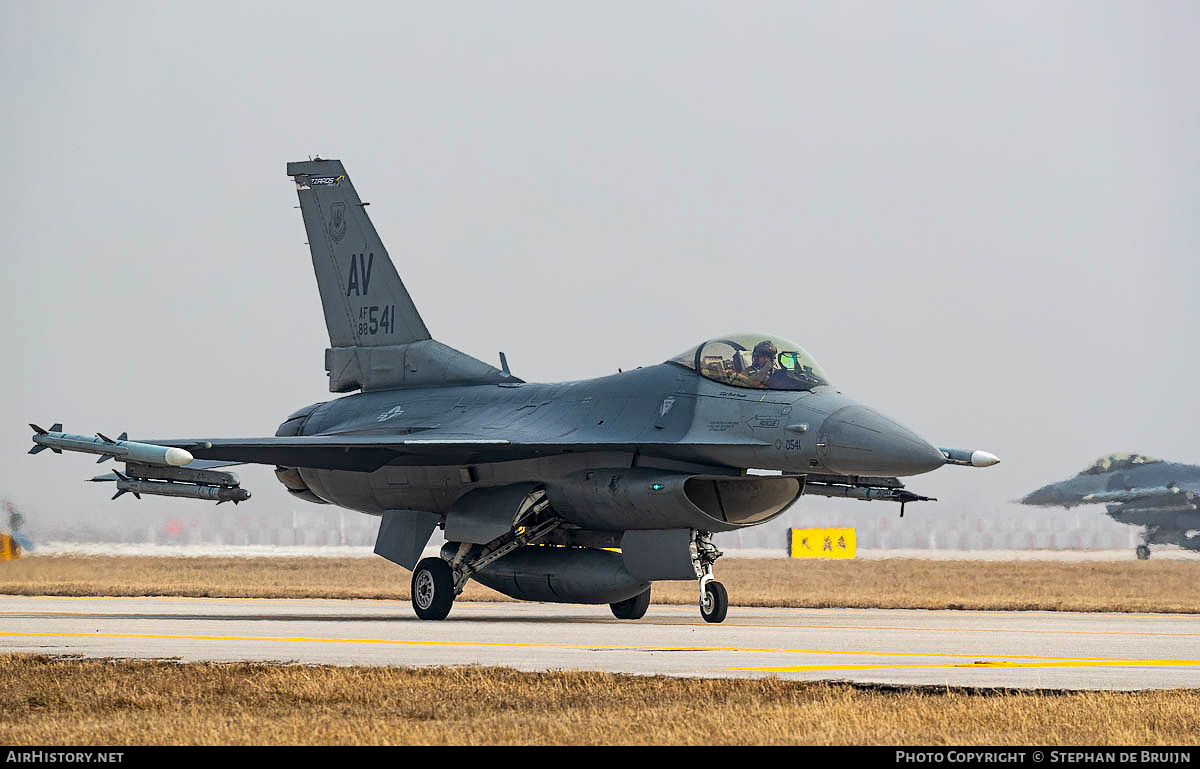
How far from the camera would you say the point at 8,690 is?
10.8 meters

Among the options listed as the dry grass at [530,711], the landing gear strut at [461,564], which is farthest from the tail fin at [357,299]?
the dry grass at [530,711]

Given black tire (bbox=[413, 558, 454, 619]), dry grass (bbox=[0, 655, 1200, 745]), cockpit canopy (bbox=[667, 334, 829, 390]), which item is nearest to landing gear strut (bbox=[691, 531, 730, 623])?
cockpit canopy (bbox=[667, 334, 829, 390])

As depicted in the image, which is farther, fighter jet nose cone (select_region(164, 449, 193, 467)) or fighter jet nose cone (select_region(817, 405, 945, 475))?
fighter jet nose cone (select_region(164, 449, 193, 467))

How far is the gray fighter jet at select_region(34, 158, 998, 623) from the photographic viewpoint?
17.5 meters

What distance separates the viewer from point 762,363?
59.0ft

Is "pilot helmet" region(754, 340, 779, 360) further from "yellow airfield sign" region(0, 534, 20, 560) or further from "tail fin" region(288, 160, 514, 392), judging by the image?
"yellow airfield sign" region(0, 534, 20, 560)

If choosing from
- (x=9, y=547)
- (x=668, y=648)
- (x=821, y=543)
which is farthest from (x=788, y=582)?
(x=668, y=648)

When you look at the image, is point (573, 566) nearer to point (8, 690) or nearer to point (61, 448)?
point (61, 448)

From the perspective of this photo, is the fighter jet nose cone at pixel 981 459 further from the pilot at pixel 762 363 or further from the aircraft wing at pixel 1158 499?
the aircraft wing at pixel 1158 499

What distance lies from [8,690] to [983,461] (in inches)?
468

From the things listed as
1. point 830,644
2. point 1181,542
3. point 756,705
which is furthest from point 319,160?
point 1181,542

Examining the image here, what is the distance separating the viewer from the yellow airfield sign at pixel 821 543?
137 ft

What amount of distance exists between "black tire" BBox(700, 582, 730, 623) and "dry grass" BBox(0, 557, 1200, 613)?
5.26 meters

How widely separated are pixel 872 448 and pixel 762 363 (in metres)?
2.01
